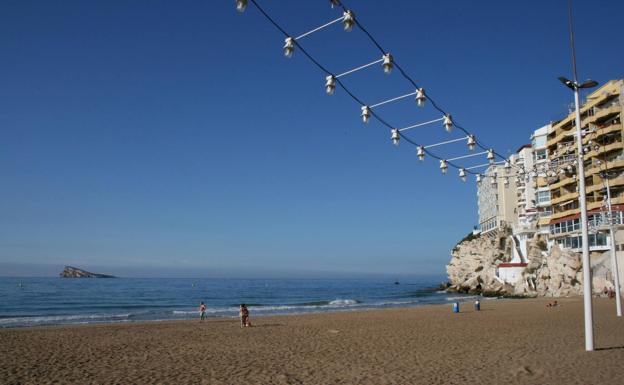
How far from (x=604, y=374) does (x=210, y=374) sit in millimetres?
9820

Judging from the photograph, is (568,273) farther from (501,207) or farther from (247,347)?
(247,347)

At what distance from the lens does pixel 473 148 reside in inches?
550

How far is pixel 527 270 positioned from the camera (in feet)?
196

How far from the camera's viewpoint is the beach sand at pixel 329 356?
11812 millimetres

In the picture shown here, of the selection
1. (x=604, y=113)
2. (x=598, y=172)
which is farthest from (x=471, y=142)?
(x=604, y=113)

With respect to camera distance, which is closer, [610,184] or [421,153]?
[421,153]

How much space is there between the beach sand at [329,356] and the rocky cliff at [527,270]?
2986cm

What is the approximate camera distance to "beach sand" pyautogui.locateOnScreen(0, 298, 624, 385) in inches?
465

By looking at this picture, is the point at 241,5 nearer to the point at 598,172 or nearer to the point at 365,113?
the point at 365,113

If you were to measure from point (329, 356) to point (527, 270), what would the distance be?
52.3 metres

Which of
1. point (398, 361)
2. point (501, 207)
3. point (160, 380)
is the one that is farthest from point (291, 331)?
point (501, 207)

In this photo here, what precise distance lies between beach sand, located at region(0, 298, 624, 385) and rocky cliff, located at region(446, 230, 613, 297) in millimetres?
29861

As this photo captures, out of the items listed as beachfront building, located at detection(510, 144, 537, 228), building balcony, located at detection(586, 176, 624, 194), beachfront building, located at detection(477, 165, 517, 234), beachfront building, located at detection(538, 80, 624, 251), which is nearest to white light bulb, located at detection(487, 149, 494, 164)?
beachfront building, located at detection(538, 80, 624, 251)

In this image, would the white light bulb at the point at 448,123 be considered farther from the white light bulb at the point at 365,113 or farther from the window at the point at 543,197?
the window at the point at 543,197
